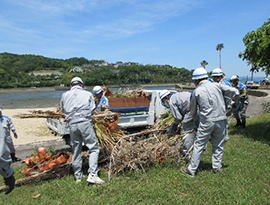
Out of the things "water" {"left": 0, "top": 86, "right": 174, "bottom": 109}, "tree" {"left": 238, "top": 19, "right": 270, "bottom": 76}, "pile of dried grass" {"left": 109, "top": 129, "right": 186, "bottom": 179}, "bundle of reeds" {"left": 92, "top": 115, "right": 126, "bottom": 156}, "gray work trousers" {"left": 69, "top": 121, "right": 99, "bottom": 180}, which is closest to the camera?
"gray work trousers" {"left": 69, "top": 121, "right": 99, "bottom": 180}

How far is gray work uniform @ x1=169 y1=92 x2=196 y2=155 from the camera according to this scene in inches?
193

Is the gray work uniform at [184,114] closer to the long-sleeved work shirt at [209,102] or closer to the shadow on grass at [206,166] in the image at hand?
the shadow on grass at [206,166]

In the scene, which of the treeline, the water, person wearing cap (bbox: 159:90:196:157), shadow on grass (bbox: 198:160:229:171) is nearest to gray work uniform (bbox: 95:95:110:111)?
person wearing cap (bbox: 159:90:196:157)

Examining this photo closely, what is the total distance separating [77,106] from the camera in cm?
420

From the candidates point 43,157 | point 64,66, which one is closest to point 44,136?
point 43,157

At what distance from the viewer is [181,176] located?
13.8ft

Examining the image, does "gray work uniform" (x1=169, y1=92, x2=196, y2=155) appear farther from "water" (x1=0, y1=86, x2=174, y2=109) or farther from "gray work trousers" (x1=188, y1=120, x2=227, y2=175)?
"water" (x1=0, y1=86, x2=174, y2=109)

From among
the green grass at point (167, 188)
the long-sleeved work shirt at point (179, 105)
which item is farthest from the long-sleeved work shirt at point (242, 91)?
the long-sleeved work shirt at point (179, 105)

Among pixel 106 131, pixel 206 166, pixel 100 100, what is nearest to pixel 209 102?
pixel 206 166

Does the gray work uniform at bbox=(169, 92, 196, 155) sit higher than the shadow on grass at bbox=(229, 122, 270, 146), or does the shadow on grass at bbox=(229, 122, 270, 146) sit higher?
the gray work uniform at bbox=(169, 92, 196, 155)

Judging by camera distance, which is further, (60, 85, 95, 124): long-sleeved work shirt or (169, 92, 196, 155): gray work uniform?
(169, 92, 196, 155): gray work uniform

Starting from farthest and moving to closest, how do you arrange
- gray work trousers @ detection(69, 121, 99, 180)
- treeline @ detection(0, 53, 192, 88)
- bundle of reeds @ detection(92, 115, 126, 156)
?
treeline @ detection(0, 53, 192, 88) → bundle of reeds @ detection(92, 115, 126, 156) → gray work trousers @ detection(69, 121, 99, 180)

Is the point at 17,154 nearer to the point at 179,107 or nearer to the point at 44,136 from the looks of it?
the point at 44,136

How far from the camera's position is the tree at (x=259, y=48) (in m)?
6.35
